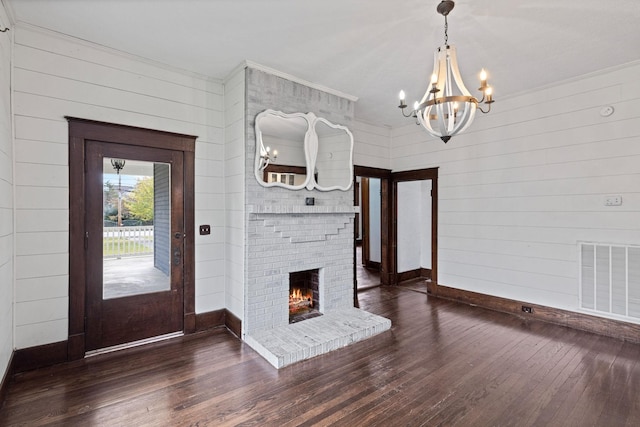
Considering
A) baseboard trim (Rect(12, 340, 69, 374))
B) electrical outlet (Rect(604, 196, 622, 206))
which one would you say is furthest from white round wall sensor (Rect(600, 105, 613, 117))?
baseboard trim (Rect(12, 340, 69, 374))

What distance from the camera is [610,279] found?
3600 millimetres

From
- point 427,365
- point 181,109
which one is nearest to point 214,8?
point 181,109

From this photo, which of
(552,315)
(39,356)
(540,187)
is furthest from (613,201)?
(39,356)

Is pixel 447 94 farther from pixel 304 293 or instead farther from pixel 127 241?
pixel 127 241

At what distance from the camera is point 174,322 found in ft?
11.9

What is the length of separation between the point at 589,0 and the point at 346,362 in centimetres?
361

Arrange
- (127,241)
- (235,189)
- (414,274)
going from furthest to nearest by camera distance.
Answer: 1. (414,274)
2. (235,189)
3. (127,241)

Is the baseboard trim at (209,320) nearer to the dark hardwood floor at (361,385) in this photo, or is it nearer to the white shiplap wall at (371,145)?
the dark hardwood floor at (361,385)

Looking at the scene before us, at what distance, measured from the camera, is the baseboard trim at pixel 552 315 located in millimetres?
3494

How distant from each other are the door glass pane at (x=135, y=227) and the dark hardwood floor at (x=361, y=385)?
707 millimetres

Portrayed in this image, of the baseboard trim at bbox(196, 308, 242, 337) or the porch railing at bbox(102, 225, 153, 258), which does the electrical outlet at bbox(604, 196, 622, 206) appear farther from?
the porch railing at bbox(102, 225, 153, 258)

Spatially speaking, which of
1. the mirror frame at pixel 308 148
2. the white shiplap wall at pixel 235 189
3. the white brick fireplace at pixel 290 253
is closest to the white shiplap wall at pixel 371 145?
the mirror frame at pixel 308 148

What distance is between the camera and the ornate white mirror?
3.59 m

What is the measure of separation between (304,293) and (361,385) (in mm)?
1800
